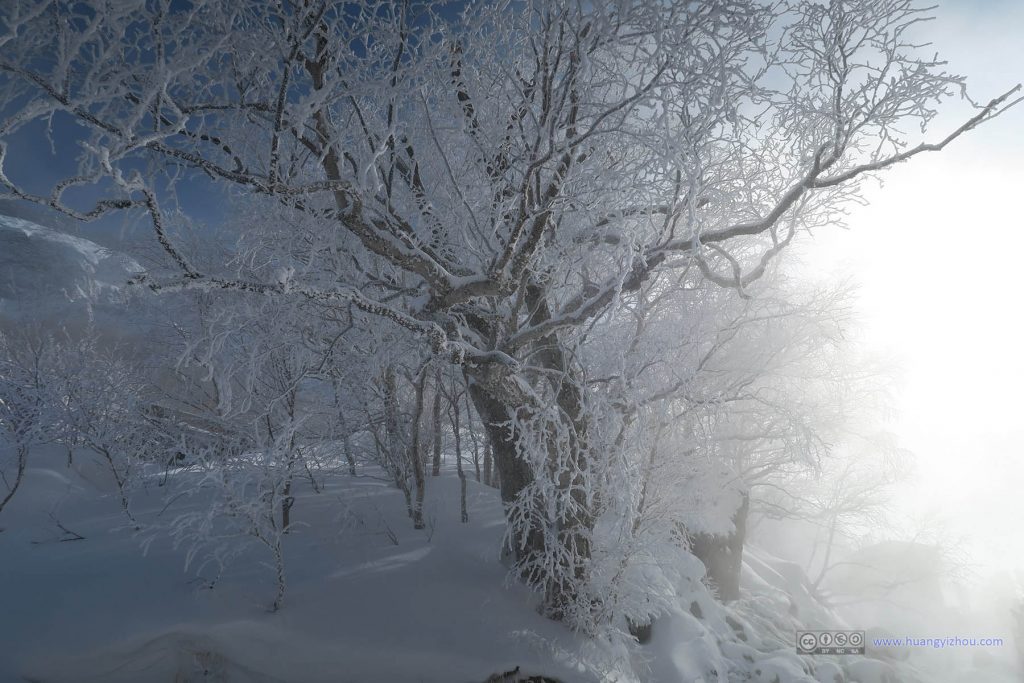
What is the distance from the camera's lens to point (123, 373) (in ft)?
39.0

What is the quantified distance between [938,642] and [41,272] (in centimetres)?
4567

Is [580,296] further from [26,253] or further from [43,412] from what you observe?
[26,253]

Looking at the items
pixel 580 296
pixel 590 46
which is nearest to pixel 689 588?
pixel 580 296

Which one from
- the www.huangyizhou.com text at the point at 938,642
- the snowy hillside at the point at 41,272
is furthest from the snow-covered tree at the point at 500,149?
the snowy hillside at the point at 41,272

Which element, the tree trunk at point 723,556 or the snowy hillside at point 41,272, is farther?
the snowy hillside at point 41,272

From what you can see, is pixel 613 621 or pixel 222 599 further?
pixel 613 621

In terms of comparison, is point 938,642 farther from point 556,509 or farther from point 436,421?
point 436,421

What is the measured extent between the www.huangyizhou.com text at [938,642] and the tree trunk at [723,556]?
4.63 meters

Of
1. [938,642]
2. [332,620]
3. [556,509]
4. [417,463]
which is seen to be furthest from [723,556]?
[938,642]

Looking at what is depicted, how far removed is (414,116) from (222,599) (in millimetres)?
5950

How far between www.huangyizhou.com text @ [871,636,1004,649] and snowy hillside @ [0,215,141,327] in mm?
32947

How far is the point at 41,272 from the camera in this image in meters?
27.7

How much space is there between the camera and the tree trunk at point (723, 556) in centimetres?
875

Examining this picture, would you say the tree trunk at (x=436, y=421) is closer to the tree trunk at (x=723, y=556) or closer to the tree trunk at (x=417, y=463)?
the tree trunk at (x=417, y=463)
